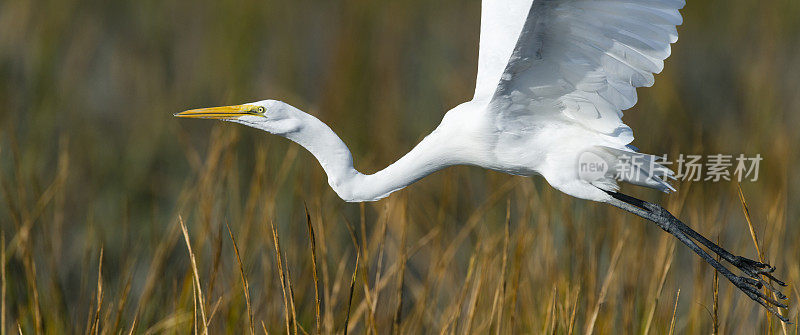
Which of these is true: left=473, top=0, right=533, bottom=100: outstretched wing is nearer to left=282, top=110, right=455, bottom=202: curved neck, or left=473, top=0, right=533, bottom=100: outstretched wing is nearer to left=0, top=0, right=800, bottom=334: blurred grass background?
left=282, top=110, right=455, bottom=202: curved neck

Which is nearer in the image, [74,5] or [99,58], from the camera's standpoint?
[74,5]

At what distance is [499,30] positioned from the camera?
179 cm

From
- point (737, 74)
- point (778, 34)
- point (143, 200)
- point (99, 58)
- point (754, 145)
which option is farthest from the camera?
point (99, 58)

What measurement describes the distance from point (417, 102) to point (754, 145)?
140cm

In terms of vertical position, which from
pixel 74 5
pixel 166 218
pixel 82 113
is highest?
pixel 74 5

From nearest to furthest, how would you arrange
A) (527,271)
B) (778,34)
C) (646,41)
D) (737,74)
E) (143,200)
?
1. (646,41)
2. (527,271)
3. (143,200)
4. (778,34)
5. (737,74)

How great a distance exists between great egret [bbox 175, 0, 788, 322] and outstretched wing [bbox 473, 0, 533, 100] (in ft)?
0.68

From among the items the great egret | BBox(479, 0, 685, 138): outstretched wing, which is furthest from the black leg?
BBox(479, 0, 685, 138): outstretched wing

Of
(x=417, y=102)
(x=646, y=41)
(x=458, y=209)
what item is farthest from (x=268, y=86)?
(x=646, y=41)

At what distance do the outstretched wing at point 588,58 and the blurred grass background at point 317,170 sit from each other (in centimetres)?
40

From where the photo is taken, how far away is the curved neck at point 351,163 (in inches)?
57.7

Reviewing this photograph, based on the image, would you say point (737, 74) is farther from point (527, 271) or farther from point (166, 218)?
point (166, 218)

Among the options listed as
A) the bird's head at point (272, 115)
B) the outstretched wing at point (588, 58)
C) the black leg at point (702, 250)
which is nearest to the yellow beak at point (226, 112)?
the bird's head at point (272, 115)

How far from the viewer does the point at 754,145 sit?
2814 millimetres
